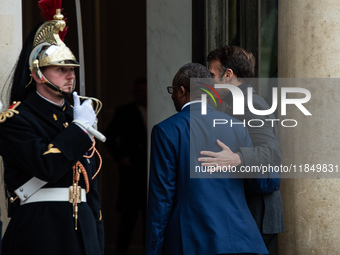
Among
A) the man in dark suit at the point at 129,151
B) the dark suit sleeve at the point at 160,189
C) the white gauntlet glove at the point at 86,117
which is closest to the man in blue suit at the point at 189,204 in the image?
the dark suit sleeve at the point at 160,189

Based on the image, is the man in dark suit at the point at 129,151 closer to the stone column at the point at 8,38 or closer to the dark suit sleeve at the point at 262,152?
the stone column at the point at 8,38

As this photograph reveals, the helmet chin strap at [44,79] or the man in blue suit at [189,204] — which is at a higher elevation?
the helmet chin strap at [44,79]

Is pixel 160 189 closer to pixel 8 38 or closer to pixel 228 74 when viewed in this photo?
pixel 228 74

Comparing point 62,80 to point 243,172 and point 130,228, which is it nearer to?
point 243,172

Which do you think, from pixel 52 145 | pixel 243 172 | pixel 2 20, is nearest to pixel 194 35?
pixel 2 20

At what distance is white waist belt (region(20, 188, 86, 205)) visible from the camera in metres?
4.04

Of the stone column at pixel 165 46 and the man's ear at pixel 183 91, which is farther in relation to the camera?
the stone column at pixel 165 46

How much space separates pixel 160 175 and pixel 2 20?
1.69m

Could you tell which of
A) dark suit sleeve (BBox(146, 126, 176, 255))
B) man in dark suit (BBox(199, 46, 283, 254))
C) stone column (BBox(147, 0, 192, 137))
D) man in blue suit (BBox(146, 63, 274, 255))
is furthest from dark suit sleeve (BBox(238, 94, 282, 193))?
stone column (BBox(147, 0, 192, 137))

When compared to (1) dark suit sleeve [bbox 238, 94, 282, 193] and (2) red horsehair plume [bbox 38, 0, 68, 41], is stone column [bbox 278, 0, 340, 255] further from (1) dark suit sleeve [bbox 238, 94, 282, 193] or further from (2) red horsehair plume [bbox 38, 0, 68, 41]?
(2) red horsehair plume [bbox 38, 0, 68, 41]

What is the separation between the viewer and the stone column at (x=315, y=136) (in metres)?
5.91

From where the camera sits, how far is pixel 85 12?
9586 mm

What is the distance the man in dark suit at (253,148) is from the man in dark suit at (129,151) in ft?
10.4

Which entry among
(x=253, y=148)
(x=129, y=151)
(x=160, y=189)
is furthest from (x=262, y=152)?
(x=129, y=151)
